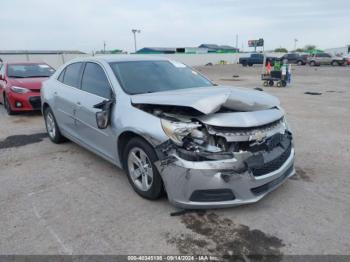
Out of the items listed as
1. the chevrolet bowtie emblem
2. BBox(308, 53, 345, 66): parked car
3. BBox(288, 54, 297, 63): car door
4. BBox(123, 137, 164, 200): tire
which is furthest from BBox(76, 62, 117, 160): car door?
BBox(288, 54, 297, 63): car door

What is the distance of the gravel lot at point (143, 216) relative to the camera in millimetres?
2699

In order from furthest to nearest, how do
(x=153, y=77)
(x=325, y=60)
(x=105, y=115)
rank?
(x=325, y=60) < (x=153, y=77) < (x=105, y=115)

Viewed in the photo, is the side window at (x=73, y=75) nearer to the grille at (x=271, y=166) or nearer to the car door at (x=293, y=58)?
the grille at (x=271, y=166)

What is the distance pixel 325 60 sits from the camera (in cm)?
3909

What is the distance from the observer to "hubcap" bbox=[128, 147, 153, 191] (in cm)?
335

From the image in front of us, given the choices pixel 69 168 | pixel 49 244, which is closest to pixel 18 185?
pixel 69 168

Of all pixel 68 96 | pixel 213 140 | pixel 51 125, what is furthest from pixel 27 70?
pixel 213 140

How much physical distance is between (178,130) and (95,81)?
1.88m

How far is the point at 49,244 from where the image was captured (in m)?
2.77

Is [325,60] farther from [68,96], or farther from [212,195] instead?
[212,195]

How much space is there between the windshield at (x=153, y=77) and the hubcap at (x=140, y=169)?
2.62 feet

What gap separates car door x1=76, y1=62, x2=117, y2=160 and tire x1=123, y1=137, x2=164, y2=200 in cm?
35

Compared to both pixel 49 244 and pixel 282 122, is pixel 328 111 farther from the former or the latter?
pixel 49 244

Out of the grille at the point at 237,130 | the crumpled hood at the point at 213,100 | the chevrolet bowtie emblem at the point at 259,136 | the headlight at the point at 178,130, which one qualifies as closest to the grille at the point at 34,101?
the crumpled hood at the point at 213,100
